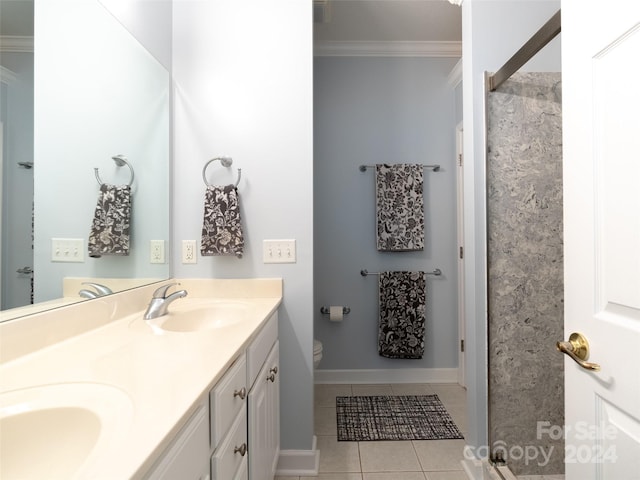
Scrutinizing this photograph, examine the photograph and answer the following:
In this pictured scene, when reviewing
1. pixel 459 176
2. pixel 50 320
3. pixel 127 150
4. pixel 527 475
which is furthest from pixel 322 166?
pixel 527 475

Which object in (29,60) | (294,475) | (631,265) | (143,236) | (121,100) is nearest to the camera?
(631,265)

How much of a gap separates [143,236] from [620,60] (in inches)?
68.5

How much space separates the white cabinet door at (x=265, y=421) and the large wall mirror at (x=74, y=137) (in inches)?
27.0

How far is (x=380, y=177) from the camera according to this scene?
251cm

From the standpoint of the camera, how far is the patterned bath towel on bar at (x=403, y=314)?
2.48 meters

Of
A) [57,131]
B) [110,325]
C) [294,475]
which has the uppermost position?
[57,131]

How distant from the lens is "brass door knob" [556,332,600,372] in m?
0.75

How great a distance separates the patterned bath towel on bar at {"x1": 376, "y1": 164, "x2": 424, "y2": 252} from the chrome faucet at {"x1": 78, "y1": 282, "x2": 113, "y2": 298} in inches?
73.0

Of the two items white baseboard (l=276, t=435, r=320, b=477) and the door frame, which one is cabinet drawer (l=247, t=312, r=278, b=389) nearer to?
white baseboard (l=276, t=435, r=320, b=477)

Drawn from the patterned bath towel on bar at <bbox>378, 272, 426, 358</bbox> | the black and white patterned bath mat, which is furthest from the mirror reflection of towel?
the patterned bath towel on bar at <bbox>378, 272, 426, 358</bbox>

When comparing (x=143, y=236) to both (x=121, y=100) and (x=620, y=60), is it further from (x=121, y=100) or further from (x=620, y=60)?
(x=620, y=60)

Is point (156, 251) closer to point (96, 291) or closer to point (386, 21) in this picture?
point (96, 291)

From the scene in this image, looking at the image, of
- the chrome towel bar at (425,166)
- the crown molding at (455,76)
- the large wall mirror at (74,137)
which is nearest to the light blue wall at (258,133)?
the large wall mirror at (74,137)

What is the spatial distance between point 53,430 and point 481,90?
1.97 meters
